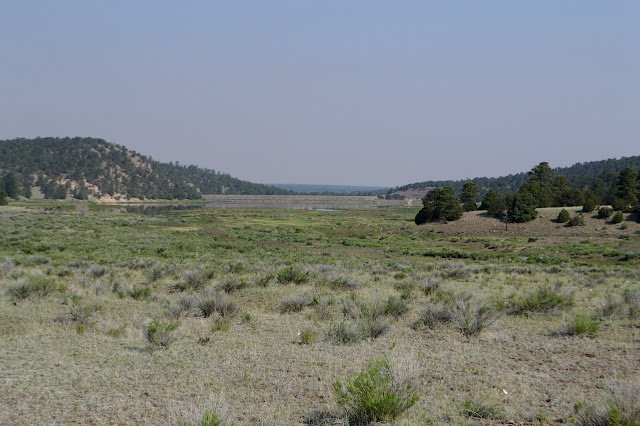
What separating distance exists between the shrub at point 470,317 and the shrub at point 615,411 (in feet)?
13.2

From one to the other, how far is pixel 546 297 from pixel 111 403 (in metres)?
10.8

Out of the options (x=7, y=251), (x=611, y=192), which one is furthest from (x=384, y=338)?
(x=611, y=192)

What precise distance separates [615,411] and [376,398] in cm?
236

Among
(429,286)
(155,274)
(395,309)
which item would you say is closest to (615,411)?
(395,309)

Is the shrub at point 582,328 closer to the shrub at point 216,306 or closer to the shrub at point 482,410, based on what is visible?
the shrub at point 482,410

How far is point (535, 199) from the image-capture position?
58.6m

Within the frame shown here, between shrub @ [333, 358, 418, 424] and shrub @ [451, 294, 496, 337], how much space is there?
4032mm

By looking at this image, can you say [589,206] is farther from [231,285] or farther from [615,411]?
[615,411]

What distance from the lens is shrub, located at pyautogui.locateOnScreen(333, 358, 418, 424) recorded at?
4.79 m

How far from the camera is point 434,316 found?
9.57 m

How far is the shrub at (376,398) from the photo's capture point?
4789 millimetres

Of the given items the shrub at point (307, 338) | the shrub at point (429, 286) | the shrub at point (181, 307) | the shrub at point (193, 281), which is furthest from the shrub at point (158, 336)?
the shrub at point (429, 286)

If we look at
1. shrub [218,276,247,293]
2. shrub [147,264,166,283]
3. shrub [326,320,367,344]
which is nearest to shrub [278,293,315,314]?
shrub [218,276,247,293]

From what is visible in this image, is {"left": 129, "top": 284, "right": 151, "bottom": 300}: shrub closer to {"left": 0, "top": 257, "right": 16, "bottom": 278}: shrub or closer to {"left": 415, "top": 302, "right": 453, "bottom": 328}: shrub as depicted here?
{"left": 0, "top": 257, "right": 16, "bottom": 278}: shrub
